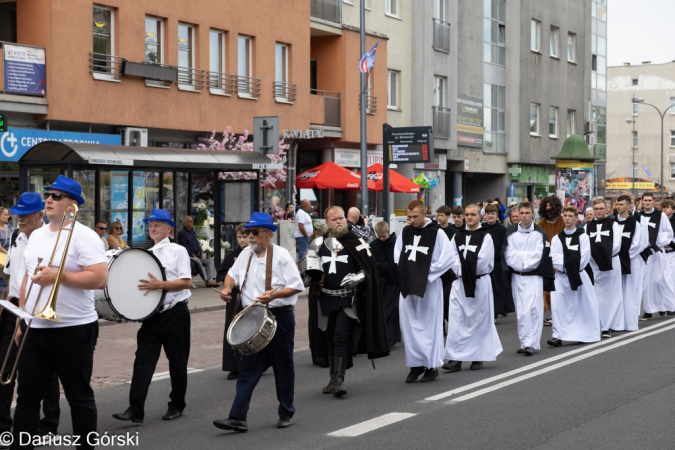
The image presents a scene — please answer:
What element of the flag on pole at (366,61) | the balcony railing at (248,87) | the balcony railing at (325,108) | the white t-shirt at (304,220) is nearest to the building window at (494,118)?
the balcony railing at (325,108)

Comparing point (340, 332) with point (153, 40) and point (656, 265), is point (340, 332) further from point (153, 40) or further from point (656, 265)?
point (153, 40)

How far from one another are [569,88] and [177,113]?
28.1m

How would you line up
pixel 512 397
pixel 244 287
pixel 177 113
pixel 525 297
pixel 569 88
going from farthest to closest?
1. pixel 569 88
2. pixel 177 113
3. pixel 525 297
4. pixel 512 397
5. pixel 244 287

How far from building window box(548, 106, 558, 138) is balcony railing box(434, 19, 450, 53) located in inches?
427

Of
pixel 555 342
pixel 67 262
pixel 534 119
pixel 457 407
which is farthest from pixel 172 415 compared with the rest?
pixel 534 119

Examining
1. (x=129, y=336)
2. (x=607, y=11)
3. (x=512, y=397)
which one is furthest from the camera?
(x=607, y=11)

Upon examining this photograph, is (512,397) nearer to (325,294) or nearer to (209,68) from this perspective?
(325,294)

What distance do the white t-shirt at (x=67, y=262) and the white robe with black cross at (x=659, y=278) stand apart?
41.2 feet

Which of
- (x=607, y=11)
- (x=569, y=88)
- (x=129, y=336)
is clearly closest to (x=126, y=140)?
(x=129, y=336)

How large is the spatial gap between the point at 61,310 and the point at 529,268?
7578mm

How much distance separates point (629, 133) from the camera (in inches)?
3839

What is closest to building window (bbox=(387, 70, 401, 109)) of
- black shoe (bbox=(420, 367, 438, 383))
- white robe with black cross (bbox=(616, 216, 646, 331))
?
white robe with black cross (bbox=(616, 216, 646, 331))

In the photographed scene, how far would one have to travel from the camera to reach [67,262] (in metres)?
6.63

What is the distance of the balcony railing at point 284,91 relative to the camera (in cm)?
3072
